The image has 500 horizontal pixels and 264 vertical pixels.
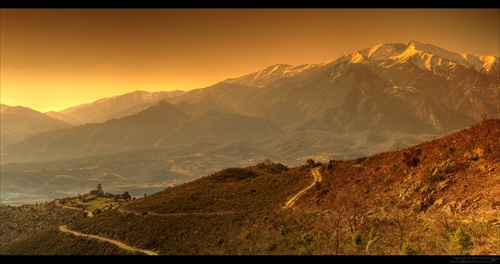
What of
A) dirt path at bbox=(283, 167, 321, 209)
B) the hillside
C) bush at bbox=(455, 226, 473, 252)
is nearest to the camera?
bush at bbox=(455, 226, 473, 252)

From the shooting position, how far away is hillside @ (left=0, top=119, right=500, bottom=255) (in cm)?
2065

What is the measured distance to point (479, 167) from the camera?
24.9 metres

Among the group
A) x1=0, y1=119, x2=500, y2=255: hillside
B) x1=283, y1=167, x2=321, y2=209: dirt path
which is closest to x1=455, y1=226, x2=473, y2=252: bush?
x1=0, y1=119, x2=500, y2=255: hillside

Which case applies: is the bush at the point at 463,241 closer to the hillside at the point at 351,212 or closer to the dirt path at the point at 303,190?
the hillside at the point at 351,212

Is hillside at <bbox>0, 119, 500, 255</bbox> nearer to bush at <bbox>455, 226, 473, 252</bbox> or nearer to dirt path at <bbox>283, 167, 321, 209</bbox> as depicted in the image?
bush at <bbox>455, 226, 473, 252</bbox>

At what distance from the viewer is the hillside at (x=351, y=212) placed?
2065 cm

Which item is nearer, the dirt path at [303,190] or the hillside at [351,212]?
the hillside at [351,212]

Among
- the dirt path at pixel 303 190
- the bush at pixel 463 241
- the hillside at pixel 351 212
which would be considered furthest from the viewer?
the dirt path at pixel 303 190

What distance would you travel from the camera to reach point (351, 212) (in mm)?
29391

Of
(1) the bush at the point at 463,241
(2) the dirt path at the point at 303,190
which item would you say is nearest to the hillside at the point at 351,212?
(1) the bush at the point at 463,241

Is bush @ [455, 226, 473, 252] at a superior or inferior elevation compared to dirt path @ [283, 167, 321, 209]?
superior

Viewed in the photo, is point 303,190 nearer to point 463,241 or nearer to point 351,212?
point 351,212
